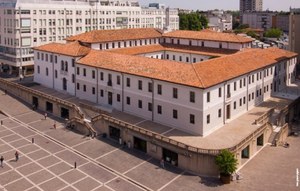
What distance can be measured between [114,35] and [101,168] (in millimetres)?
46598

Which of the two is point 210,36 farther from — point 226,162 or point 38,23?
point 226,162

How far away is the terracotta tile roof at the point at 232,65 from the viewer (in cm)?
5291

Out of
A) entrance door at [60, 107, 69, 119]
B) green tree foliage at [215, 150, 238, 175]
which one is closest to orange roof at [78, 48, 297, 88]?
entrance door at [60, 107, 69, 119]

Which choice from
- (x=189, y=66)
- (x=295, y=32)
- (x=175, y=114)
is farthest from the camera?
(x=295, y=32)

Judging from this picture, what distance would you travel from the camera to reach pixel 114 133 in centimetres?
5675

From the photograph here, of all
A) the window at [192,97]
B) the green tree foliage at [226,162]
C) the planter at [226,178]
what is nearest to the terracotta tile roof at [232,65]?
the window at [192,97]

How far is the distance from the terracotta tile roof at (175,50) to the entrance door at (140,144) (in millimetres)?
35283

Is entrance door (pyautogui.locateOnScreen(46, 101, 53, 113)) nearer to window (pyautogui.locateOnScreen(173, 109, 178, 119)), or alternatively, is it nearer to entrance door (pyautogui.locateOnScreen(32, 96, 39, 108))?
entrance door (pyautogui.locateOnScreen(32, 96, 39, 108))

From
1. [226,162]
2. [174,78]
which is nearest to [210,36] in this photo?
[174,78]

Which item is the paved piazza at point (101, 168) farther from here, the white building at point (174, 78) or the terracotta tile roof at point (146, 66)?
the terracotta tile roof at point (146, 66)

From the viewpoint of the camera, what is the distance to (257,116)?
5888 cm

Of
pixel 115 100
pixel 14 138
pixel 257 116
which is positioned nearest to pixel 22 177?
pixel 14 138

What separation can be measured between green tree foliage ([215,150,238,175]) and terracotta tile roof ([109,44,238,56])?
45.4 meters

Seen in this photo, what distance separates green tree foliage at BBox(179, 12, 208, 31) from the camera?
Answer: 162 m
